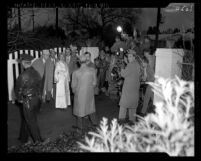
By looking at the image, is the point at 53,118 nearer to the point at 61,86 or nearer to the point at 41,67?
the point at 61,86

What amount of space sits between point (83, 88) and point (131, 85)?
1.02 metres

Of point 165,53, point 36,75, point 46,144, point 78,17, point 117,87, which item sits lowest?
point 46,144

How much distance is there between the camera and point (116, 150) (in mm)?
4086

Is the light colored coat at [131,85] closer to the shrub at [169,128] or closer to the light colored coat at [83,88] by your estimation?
the light colored coat at [83,88]

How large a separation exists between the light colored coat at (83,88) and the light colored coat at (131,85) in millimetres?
704

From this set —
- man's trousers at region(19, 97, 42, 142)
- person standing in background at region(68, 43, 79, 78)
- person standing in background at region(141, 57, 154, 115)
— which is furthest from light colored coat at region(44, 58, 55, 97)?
man's trousers at region(19, 97, 42, 142)

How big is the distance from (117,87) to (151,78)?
85.5 inches

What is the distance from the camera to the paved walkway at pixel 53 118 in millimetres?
5430

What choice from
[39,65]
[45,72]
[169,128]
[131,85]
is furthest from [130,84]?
[39,65]

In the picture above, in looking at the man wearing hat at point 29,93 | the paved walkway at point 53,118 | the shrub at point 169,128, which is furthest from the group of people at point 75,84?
the shrub at point 169,128

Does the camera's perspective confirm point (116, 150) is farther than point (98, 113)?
No

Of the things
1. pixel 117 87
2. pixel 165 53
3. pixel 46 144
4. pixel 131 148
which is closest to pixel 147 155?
pixel 131 148

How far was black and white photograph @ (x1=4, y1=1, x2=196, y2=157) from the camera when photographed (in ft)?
12.8

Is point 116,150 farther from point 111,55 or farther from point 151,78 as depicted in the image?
point 111,55
